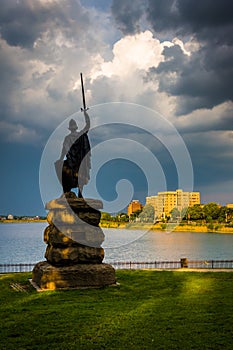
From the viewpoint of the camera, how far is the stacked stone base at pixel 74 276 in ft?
45.3

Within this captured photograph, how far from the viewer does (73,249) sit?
14305mm

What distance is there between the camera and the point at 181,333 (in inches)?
331

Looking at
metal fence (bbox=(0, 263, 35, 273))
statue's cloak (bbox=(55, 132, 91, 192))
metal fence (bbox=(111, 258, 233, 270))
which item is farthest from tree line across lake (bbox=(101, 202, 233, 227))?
statue's cloak (bbox=(55, 132, 91, 192))

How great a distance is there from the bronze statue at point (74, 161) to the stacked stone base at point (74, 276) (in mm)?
2841

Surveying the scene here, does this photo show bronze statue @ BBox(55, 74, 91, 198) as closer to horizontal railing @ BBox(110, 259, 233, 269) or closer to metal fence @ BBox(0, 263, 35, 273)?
horizontal railing @ BBox(110, 259, 233, 269)

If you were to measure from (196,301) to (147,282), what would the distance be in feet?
12.7

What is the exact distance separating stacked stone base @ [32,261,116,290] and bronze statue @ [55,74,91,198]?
2.84 m

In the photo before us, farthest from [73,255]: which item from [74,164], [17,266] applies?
[17,266]

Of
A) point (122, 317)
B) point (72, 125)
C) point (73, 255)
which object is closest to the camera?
point (122, 317)

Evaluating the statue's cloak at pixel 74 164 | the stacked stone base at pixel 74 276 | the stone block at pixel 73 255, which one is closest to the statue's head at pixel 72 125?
the statue's cloak at pixel 74 164

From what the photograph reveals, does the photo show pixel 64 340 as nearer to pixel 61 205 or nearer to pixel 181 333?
pixel 181 333

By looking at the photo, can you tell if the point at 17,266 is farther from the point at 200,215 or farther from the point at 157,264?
the point at 200,215

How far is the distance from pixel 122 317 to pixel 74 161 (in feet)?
24.7

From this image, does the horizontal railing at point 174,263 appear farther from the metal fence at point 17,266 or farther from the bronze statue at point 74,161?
the bronze statue at point 74,161
